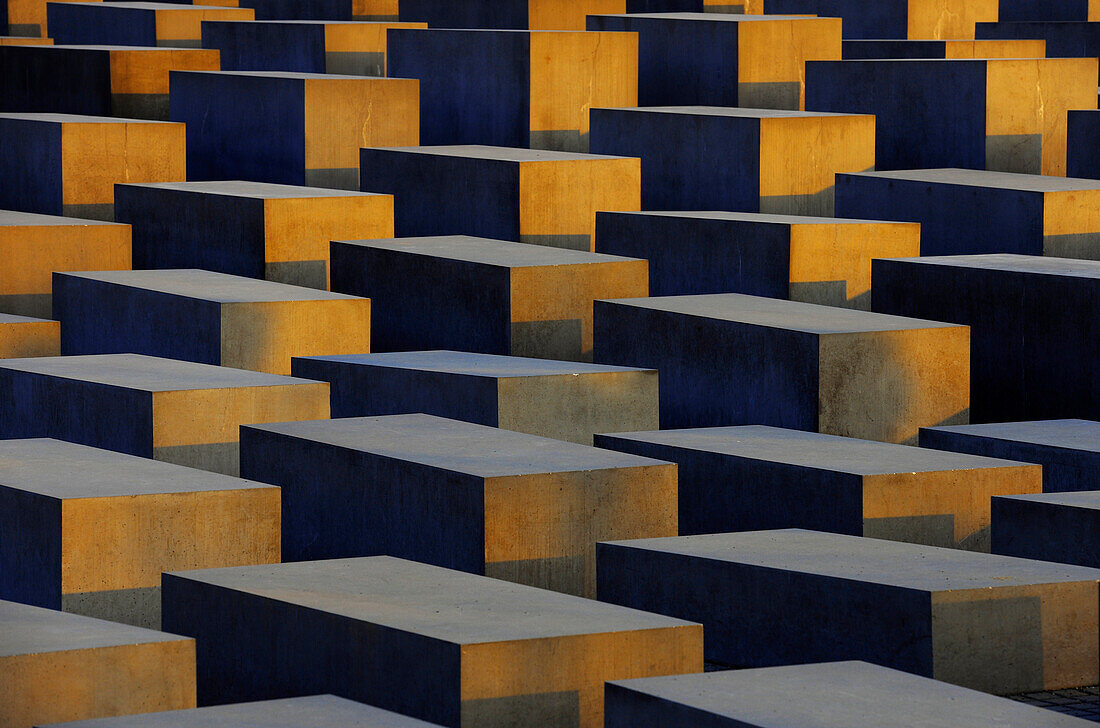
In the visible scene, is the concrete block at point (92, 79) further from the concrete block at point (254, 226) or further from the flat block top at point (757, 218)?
the flat block top at point (757, 218)

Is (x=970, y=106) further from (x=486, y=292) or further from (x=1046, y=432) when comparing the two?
(x=1046, y=432)

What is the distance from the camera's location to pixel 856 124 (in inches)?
777

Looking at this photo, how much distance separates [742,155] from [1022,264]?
14.6ft

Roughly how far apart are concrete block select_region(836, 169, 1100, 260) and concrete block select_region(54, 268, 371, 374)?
5.58m

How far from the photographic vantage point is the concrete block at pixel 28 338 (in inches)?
606

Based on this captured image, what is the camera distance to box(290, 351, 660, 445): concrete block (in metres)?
12.9

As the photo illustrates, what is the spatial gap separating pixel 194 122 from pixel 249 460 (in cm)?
1095

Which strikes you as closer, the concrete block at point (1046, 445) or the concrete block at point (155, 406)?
the concrete block at point (1046, 445)

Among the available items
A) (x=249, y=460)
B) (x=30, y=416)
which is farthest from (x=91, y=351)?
(x=249, y=460)

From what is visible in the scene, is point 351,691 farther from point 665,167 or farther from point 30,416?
point 665,167

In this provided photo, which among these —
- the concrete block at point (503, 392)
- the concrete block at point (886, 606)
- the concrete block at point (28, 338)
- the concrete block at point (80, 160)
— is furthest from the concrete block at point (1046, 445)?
the concrete block at point (80, 160)

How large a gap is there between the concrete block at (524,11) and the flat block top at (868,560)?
59.5 ft

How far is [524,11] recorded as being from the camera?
90.2 feet

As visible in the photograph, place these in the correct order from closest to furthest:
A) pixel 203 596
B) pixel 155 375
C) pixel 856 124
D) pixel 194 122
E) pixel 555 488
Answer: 1. pixel 203 596
2. pixel 555 488
3. pixel 155 375
4. pixel 856 124
5. pixel 194 122
